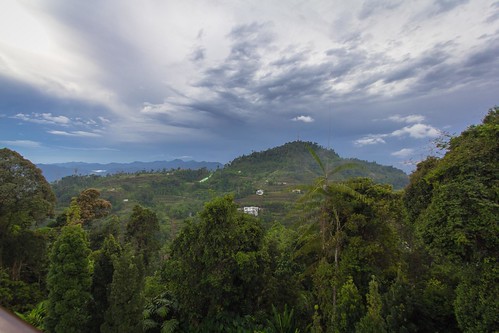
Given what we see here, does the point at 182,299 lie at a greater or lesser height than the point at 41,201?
lesser

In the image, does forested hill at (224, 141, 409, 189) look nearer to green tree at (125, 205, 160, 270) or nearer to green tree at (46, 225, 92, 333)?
green tree at (125, 205, 160, 270)

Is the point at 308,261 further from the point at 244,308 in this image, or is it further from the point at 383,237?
the point at 383,237

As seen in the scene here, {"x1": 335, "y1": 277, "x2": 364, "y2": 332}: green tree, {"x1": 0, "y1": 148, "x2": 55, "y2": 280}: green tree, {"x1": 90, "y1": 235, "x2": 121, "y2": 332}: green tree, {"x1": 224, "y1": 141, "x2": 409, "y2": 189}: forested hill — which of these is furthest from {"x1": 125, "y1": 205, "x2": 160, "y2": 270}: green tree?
{"x1": 224, "y1": 141, "x2": 409, "y2": 189}: forested hill

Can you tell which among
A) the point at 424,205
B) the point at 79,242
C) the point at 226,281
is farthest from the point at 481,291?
the point at 79,242

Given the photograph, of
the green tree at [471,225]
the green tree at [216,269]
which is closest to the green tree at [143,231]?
the green tree at [216,269]

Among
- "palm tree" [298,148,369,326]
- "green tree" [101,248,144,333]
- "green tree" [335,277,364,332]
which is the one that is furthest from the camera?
"green tree" [101,248,144,333]

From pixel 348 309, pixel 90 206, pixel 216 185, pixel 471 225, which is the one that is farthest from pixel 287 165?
pixel 471 225
